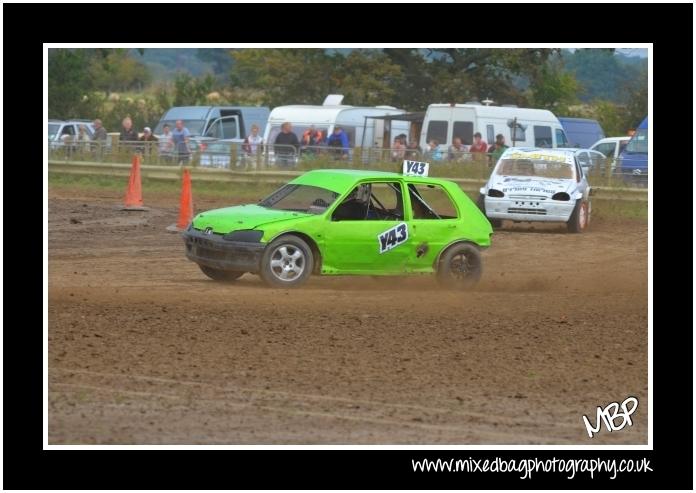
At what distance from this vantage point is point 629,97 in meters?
49.4

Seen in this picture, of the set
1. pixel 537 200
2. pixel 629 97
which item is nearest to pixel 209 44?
pixel 537 200

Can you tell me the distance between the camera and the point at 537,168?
23047 mm

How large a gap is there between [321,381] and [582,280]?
7547mm

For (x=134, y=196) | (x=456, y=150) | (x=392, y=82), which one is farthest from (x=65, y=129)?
(x=392, y=82)

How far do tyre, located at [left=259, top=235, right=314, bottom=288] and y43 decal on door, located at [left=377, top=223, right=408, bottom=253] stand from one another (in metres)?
0.82

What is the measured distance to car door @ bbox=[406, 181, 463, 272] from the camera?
14.6 meters

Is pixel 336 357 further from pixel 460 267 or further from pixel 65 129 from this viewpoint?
pixel 65 129

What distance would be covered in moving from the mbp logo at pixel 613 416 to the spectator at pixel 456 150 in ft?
60.6

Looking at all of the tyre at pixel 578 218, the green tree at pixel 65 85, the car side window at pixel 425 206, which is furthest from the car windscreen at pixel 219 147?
the green tree at pixel 65 85

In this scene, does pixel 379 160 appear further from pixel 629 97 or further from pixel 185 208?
pixel 629 97

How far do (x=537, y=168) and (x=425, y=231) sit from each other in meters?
8.85

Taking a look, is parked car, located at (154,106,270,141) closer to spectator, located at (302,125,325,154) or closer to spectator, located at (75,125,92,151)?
spectator, located at (75,125,92,151)

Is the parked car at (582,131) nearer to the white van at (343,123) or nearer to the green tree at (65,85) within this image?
the white van at (343,123)

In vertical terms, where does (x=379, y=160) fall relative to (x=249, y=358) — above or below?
above
